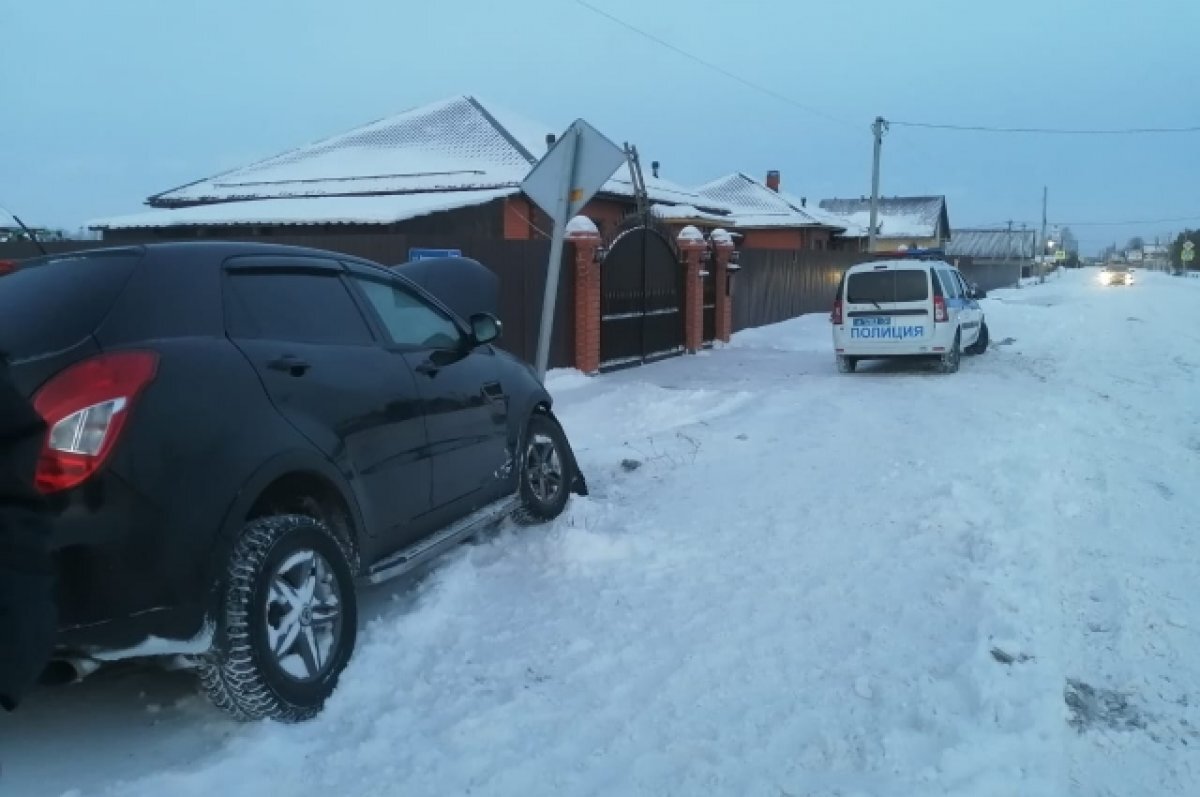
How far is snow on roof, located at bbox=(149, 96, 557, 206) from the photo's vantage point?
2297 centimetres

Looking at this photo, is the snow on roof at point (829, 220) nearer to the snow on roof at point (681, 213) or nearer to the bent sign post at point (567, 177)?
the snow on roof at point (681, 213)

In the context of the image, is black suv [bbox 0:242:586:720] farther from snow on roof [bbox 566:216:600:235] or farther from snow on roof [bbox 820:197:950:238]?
snow on roof [bbox 820:197:950:238]

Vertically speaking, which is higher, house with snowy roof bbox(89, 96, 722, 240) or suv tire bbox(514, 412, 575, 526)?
house with snowy roof bbox(89, 96, 722, 240)

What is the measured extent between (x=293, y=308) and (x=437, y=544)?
50.7 inches

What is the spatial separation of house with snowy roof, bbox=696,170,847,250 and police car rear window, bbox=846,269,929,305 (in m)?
27.0

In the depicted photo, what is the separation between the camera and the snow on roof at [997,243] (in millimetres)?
116750

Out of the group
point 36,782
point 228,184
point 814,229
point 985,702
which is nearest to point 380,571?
point 36,782

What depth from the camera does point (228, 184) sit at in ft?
84.9

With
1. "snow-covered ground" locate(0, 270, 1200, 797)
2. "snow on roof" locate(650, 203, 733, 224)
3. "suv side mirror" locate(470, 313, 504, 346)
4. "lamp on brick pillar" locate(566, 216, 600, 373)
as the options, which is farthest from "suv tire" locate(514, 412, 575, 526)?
"snow on roof" locate(650, 203, 733, 224)

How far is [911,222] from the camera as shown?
2714 inches

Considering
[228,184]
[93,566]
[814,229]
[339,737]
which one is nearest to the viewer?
[93,566]

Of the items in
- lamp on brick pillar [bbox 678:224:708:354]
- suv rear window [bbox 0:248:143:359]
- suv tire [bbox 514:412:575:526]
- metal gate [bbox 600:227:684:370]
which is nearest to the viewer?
suv rear window [bbox 0:248:143:359]

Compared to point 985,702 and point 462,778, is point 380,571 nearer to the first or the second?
point 462,778

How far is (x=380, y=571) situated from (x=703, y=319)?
14.7 m
